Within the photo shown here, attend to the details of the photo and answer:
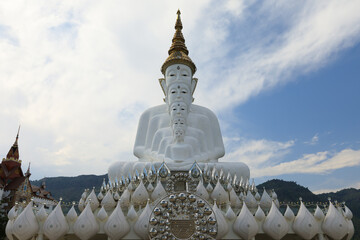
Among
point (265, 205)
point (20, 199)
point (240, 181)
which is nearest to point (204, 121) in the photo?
point (240, 181)

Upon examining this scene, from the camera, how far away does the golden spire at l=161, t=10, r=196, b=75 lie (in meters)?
12.3

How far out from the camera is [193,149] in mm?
11242

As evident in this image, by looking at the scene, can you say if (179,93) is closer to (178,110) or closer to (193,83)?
(178,110)

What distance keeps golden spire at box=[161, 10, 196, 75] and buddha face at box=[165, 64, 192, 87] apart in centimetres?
22

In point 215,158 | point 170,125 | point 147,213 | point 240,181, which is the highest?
point 170,125

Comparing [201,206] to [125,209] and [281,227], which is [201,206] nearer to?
[281,227]

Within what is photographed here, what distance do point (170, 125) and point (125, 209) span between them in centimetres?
501

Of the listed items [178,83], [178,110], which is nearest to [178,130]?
[178,110]

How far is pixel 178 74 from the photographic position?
12164 mm

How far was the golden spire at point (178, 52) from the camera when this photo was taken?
12290mm

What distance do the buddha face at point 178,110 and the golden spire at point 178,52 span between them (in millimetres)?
2173

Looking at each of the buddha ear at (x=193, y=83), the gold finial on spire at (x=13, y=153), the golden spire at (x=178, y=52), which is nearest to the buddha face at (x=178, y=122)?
the buddha ear at (x=193, y=83)

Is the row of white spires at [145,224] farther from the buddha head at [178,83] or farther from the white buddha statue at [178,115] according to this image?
the buddha head at [178,83]

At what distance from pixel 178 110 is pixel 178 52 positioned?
3226 mm
